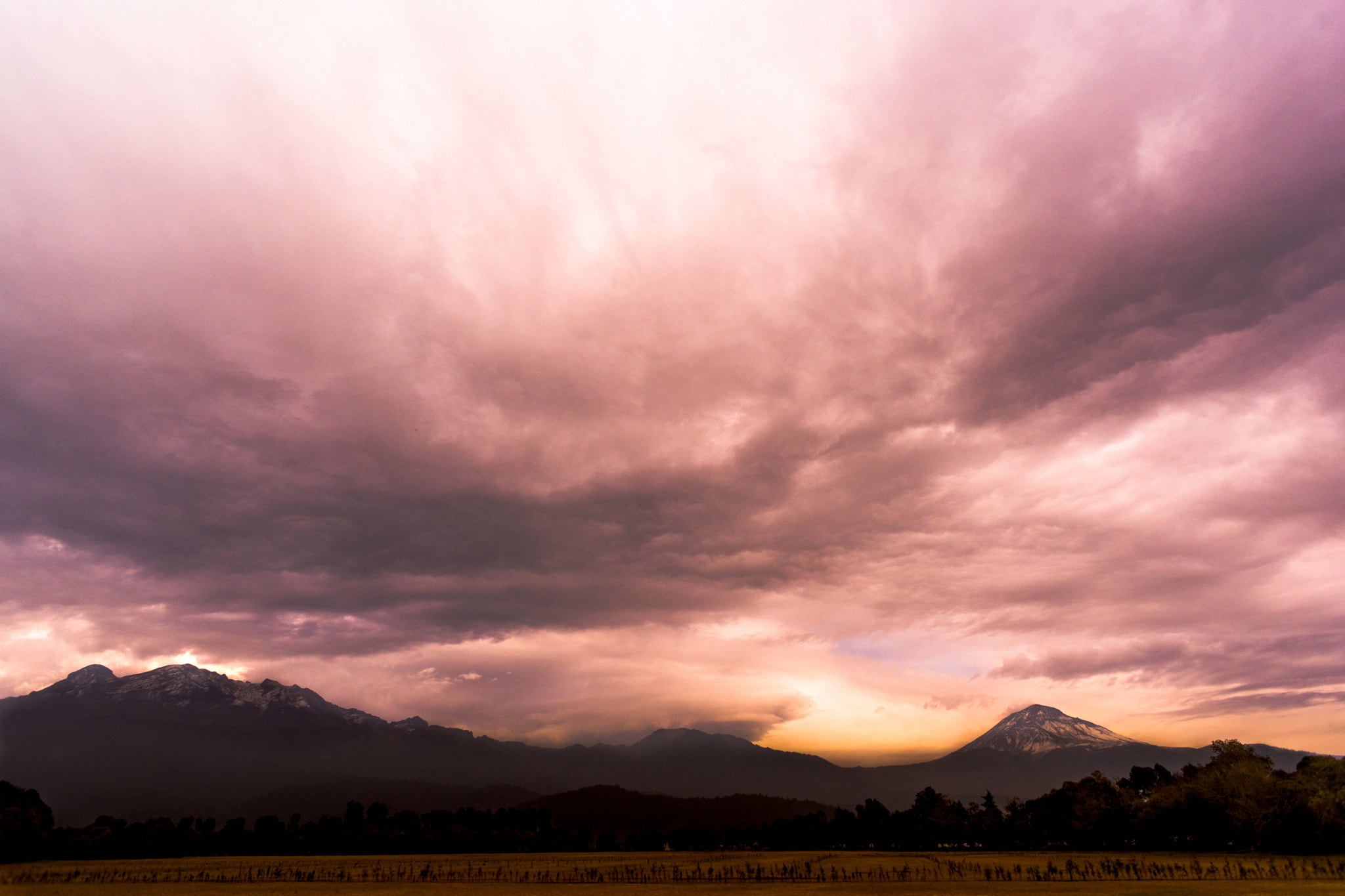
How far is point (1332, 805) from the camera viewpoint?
14412cm

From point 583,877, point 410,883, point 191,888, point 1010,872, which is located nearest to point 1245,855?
point 1010,872

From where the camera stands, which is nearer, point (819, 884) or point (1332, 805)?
point (819, 884)

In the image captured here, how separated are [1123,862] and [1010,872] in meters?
38.1

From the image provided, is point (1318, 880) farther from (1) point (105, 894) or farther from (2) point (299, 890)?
(1) point (105, 894)

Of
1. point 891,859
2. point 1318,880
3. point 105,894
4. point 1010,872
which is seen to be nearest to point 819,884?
point 1010,872

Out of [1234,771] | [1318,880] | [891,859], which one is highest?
[1234,771]

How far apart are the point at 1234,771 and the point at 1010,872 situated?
275 feet

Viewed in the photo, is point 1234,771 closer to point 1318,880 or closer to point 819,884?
point 1318,880

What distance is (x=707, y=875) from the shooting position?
465ft

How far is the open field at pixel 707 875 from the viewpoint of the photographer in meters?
104

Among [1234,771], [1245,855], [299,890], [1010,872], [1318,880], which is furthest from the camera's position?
[1234,771]

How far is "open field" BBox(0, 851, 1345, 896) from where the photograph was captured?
341 feet

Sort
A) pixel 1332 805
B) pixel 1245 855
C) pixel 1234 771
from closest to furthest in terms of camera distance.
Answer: pixel 1332 805 < pixel 1245 855 < pixel 1234 771

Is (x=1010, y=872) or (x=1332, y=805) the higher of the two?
(x=1332, y=805)
